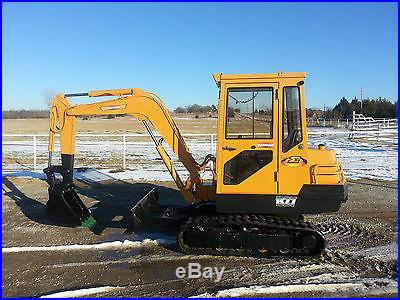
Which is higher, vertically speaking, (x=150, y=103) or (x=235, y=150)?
(x=150, y=103)

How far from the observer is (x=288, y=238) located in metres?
5.72

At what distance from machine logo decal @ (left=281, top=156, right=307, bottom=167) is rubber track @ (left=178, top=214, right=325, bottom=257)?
885 mm

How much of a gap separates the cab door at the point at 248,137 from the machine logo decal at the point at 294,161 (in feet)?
0.49

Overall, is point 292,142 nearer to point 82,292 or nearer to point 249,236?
point 249,236

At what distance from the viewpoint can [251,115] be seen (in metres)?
5.70

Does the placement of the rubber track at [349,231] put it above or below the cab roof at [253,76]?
below

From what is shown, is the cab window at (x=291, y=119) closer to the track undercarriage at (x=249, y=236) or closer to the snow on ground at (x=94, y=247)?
the track undercarriage at (x=249, y=236)

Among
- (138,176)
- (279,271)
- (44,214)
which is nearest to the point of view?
(279,271)

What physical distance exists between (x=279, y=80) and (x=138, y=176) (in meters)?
7.86

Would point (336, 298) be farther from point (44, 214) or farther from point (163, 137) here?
point (44, 214)

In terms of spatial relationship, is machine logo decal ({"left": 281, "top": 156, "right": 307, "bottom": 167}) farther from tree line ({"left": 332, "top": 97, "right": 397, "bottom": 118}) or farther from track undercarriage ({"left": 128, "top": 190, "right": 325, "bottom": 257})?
tree line ({"left": 332, "top": 97, "right": 397, "bottom": 118})

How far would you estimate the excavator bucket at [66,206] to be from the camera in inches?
283

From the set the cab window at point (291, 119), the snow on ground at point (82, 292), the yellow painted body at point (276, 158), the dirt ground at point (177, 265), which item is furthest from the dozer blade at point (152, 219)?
the cab window at point (291, 119)

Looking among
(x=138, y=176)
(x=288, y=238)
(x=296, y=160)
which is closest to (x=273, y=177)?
(x=296, y=160)
